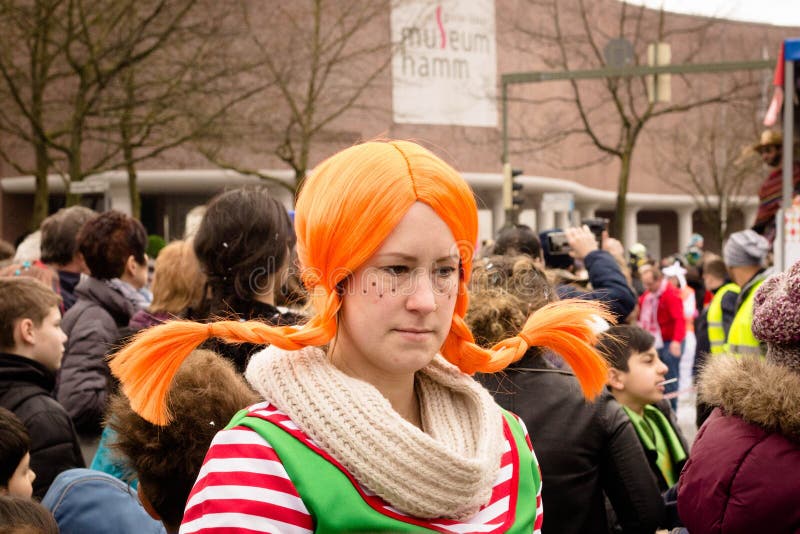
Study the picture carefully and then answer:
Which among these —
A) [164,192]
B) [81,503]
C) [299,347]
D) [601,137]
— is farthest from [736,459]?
[601,137]

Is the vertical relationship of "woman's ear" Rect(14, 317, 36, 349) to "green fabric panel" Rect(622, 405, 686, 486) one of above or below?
Result: above

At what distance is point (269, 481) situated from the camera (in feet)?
5.68

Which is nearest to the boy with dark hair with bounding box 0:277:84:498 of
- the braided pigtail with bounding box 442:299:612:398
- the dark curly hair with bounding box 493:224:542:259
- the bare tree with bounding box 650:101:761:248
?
the braided pigtail with bounding box 442:299:612:398

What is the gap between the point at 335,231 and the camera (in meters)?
1.91

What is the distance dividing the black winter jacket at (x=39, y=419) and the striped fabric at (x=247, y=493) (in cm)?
200

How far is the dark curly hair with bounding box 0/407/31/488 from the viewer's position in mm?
2895

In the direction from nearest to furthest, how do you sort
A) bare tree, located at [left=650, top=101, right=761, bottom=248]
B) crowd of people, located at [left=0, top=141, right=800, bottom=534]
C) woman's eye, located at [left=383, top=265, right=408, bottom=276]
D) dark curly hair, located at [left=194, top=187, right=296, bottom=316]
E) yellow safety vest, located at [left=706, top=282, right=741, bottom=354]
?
crowd of people, located at [left=0, top=141, right=800, bottom=534], woman's eye, located at [left=383, top=265, right=408, bottom=276], dark curly hair, located at [left=194, top=187, right=296, bottom=316], yellow safety vest, located at [left=706, top=282, right=741, bottom=354], bare tree, located at [left=650, top=101, right=761, bottom=248]

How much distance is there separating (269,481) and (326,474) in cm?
11

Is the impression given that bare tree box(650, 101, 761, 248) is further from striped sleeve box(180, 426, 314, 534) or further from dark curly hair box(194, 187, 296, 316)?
striped sleeve box(180, 426, 314, 534)

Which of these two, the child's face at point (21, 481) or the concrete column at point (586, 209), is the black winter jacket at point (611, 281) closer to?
the child's face at point (21, 481)

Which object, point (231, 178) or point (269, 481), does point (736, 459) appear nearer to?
point (269, 481)

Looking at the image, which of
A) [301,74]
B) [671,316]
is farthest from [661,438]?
[301,74]

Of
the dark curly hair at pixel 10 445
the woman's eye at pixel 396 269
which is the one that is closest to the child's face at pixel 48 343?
the dark curly hair at pixel 10 445

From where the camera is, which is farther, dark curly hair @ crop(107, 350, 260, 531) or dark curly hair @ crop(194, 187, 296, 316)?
dark curly hair @ crop(194, 187, 296, 316)
